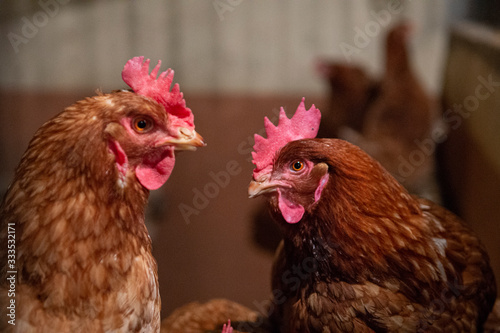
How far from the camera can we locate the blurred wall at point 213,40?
1996 millimetres

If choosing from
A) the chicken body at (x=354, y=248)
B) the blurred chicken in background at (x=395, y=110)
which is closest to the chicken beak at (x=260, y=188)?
the chicken body at (x=354, y=248)

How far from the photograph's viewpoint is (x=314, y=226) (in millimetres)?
970

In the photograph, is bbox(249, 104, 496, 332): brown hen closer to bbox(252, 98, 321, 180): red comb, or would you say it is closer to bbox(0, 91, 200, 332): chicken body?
bbox(252, 98, 321, 180): red comb

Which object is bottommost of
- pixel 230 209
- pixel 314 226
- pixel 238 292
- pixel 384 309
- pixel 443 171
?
pixel 238 292

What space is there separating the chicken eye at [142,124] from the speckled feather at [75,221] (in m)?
0.02

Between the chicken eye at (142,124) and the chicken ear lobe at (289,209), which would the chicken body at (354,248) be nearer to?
the chicken ear lobe at (289,209)

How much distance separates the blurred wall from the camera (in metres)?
2.00

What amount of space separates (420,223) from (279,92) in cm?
135

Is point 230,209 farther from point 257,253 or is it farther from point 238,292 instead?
point 238,292

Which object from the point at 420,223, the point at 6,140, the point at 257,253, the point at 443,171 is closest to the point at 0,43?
the point at 6,140

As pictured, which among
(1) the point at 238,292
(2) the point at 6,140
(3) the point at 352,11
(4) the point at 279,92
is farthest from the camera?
(3) the point at 352,11

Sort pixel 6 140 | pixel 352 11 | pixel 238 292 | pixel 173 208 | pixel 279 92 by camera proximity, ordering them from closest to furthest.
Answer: pixel 6 140
pixel 238 292
pixel 173 208
pixel 279 92
pixel 352 11

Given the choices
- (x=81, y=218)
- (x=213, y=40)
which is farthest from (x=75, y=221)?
(x=213, y=40)

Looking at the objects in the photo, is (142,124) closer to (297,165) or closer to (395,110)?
(297,165)
